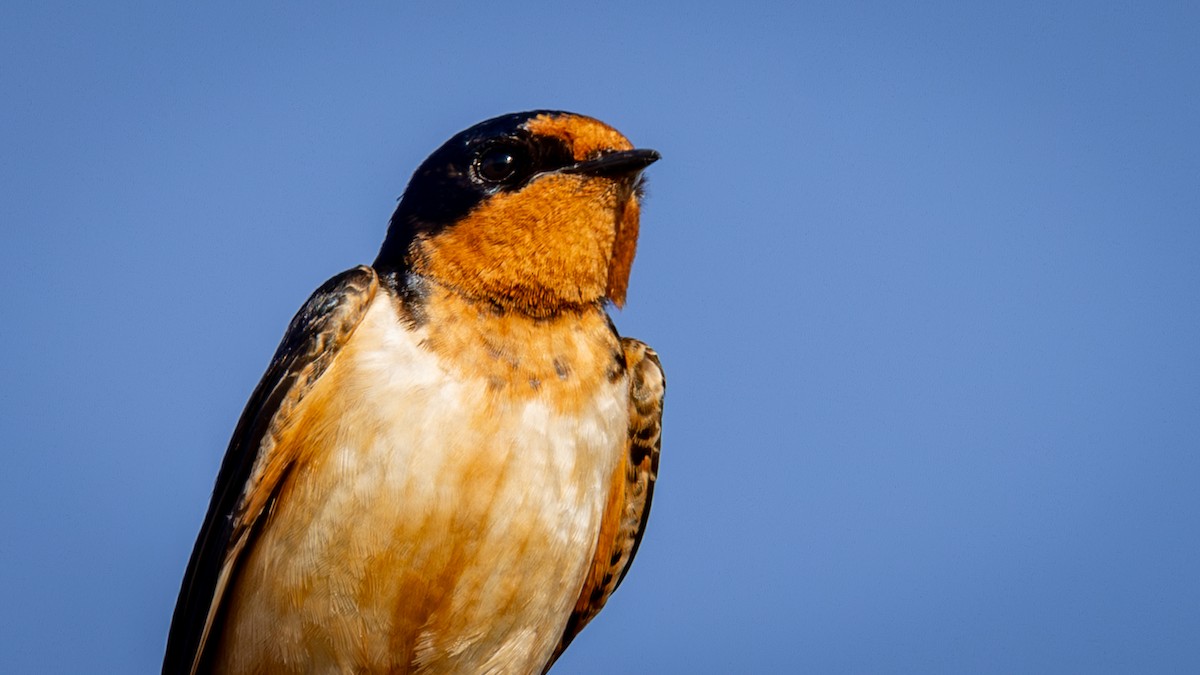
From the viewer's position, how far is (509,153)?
4.03 m

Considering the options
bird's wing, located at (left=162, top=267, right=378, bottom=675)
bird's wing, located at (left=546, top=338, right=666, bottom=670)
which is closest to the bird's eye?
bird's wing, located at (left=162, top=267, right=378, bottom=675)

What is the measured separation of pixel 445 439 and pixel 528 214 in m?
A: 0.74

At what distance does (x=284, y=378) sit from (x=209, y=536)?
0.60 meters

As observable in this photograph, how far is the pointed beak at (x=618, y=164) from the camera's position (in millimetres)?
3992

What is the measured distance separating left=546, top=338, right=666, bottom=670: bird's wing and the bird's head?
318mm

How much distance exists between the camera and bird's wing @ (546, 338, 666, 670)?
4.36 m

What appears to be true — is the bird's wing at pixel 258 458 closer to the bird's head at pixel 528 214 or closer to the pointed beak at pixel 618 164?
the bird's head at pixel 528 214

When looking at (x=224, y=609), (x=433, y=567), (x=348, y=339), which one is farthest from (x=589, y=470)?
(x=224, y=609)

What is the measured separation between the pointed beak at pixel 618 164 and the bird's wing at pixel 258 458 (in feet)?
2.30

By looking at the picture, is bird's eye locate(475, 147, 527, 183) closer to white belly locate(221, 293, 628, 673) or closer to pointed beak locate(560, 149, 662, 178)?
pointed beak locate(560, 149, 662, 178)

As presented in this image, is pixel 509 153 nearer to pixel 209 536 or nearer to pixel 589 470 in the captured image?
pixel 589 470

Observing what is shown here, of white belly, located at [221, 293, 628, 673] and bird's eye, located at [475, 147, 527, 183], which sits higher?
bird's eye, located at [475, 147, 527, 183]

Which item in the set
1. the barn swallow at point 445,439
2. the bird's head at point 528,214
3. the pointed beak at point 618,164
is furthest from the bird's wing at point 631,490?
the pointed beak at point 618,164

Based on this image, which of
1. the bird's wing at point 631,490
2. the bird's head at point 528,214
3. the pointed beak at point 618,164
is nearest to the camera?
the bird's head at point 528,214
